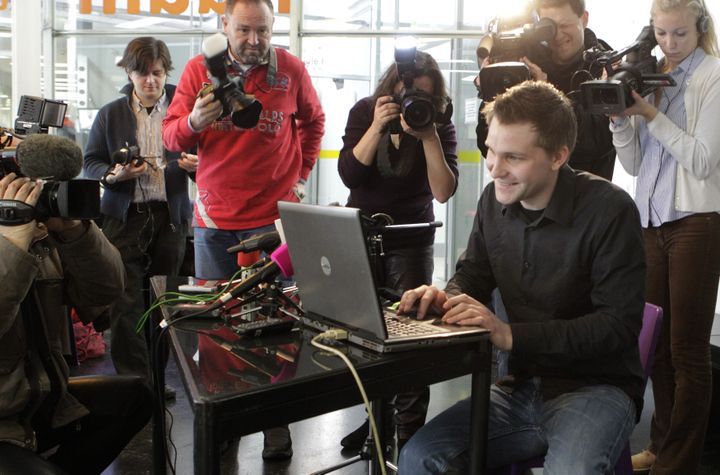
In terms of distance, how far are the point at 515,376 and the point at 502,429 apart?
0.14 meters

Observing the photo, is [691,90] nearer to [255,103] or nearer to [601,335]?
[601,335]

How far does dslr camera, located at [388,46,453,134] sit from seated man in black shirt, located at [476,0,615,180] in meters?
0.25

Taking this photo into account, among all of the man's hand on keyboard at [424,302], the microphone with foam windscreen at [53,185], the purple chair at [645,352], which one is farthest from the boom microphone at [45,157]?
the purple chair at [645,352]

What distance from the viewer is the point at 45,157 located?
169cm

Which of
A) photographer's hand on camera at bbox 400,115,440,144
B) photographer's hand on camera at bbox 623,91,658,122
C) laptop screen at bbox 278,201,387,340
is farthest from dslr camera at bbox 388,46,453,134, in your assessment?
laptop screen at bbox 278,201,387,340

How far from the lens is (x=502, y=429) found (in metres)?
1.68

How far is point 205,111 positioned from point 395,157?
64 centimetres

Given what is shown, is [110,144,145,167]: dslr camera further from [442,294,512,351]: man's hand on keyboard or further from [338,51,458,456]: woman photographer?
[442,294,512,351]: man's hand on keyboard

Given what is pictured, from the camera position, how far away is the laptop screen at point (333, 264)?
1317 mm

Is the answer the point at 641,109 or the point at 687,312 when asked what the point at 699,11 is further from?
the point at 687,312

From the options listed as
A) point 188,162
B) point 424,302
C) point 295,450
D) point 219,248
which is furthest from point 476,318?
point 188,162

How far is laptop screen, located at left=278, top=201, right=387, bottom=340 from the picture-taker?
4.32ft

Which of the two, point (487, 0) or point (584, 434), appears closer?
point (584, 434)

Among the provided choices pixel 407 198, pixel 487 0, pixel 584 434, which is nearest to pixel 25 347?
pixel 584 434
